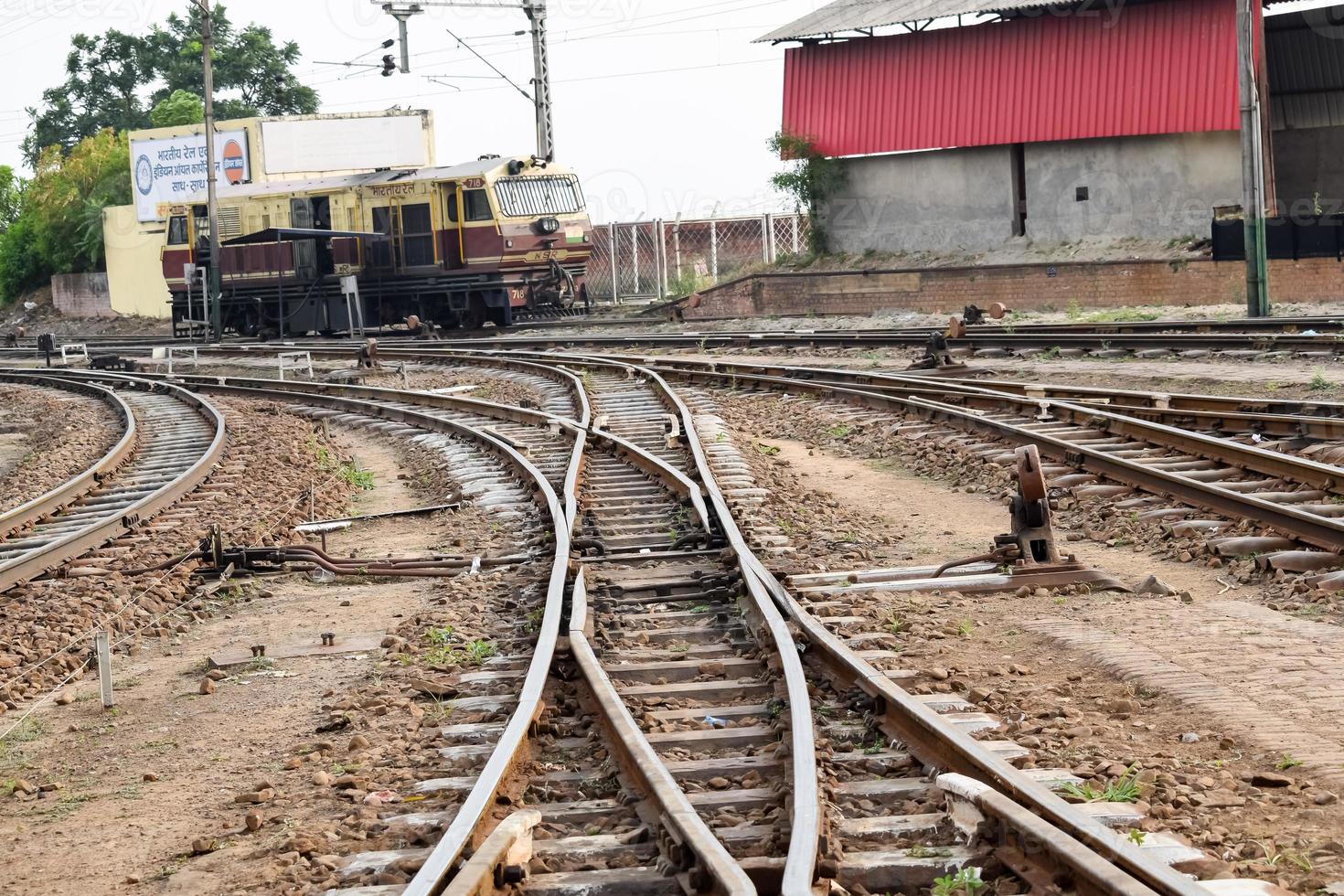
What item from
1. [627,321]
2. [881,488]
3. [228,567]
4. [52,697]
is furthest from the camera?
[627,321]

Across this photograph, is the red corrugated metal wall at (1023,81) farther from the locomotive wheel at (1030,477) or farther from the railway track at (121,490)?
the locomotive wheel at (1030,477)

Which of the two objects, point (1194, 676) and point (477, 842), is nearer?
point (477, 842)

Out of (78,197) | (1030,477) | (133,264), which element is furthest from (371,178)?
(78,197)

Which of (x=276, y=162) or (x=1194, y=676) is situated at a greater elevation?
(x=276, y=162)

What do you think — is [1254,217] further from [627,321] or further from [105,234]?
[105,234]

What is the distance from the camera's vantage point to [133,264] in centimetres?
5616

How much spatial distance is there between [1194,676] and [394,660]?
3575 millimetres

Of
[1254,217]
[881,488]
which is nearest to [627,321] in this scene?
[1254,217]

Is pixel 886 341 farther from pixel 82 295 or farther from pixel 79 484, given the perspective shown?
pixel 82 295

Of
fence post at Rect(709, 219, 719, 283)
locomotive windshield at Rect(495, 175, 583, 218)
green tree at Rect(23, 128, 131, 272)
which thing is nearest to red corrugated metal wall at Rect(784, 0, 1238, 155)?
Answer: fence post at Rect(709, 219, 719, 283)

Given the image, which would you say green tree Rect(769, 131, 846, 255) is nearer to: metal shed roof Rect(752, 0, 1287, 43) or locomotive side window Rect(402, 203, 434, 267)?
metal shed roof Rect(752, 0, 1287, 43)

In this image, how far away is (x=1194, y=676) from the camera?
661 centimetres

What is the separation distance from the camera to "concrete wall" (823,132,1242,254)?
34875 millimetres

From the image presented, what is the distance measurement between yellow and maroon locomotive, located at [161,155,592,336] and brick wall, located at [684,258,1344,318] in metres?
4.51
